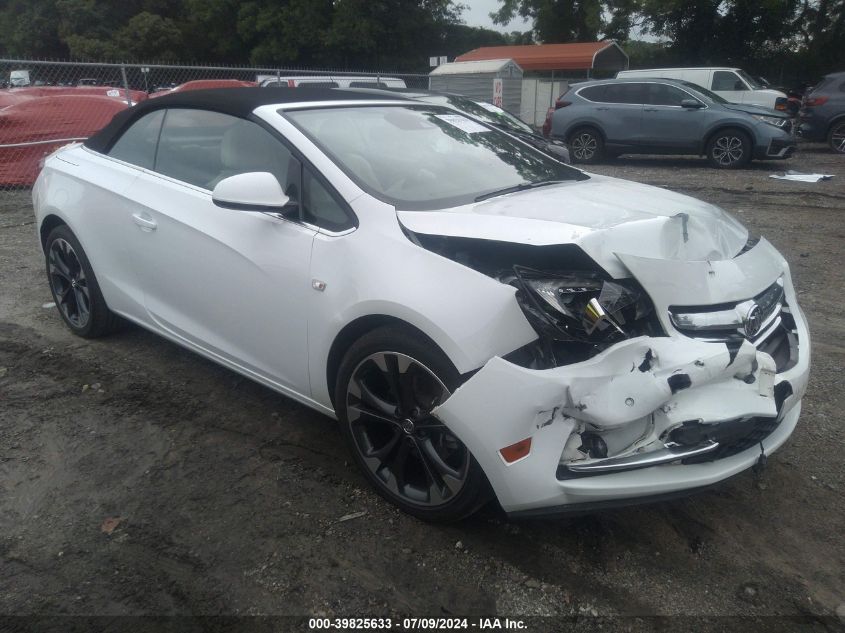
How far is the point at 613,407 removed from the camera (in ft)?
7.04

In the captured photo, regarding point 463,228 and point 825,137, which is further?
point 825,137

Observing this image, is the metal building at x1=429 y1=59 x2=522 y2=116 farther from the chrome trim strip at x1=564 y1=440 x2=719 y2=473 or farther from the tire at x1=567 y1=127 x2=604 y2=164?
the chrome trim strip at x1=564 y1=440 x2=719 y2=473

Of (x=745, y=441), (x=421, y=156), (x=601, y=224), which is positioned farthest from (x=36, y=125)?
(x=745, y=441)

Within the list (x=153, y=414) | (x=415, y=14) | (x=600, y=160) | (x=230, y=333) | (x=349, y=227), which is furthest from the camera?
(x=415, y=14)

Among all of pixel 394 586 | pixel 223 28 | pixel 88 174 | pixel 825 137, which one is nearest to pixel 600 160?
pixel 825 137

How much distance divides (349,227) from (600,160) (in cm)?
1220

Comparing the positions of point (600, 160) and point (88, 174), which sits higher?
point (88, 174)

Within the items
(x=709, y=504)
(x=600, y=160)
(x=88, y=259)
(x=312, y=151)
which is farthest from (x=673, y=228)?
(x=600, y=160)

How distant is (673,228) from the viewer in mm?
2488

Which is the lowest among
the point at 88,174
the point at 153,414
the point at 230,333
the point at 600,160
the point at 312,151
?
the point at 600,160

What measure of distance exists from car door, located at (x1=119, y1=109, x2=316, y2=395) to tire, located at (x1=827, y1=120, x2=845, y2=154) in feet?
48.3

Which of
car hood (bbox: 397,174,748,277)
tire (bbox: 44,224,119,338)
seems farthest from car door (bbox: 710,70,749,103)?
tire (bbox: 44,224,119,338)

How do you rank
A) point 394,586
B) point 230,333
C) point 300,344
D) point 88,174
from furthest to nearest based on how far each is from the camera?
point 88,174 → point 230,333 → point 300,344 → point 394,586

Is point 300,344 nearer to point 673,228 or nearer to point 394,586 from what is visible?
point 394,586
